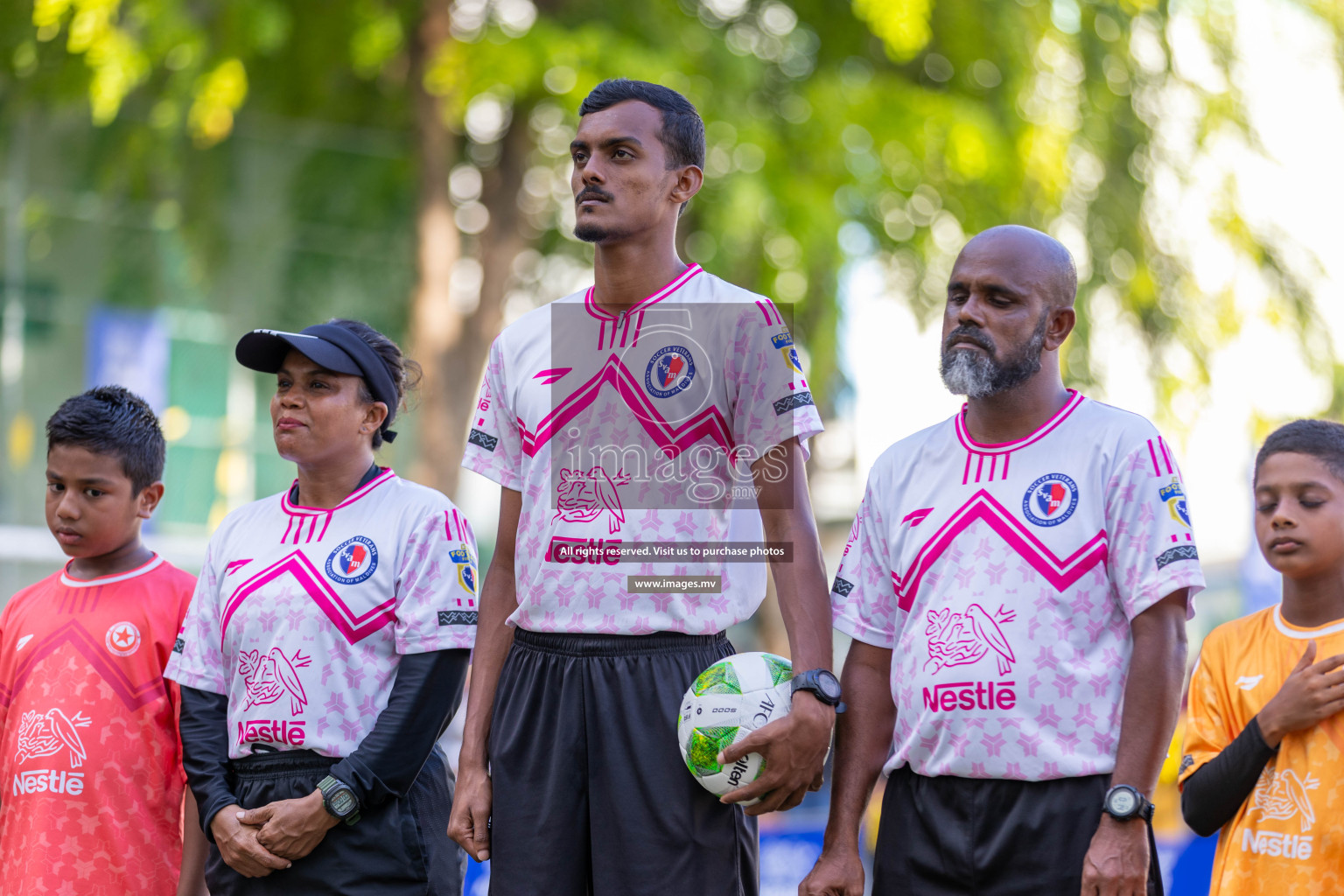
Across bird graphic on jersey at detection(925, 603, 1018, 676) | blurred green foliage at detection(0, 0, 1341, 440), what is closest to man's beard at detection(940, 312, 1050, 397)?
bird graphic on jersey at detection(925, 603, 1018, 676)

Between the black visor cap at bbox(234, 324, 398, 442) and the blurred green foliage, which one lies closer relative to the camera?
the black visor cap at bbox(234, 324, 398, 442)

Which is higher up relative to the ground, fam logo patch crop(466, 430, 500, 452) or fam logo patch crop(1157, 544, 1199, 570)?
fam logo patch crop(466, 430, 500, 452)

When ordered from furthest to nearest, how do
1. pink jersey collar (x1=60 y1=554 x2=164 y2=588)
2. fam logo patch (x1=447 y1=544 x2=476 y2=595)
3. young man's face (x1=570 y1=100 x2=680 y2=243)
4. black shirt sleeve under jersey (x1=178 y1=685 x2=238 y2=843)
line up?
1. pink jersey collar (x1=60 y1=554 x2=164 y2=588)
2. fam logo patch (x1=447 y1=544 x2=476 y2=595)
3. black shirt sleeve under jersey (x1=178 y1=685 x2=238 y2=843)
4. young man's face (x1=570 y1=100 x2=680 y2=243)

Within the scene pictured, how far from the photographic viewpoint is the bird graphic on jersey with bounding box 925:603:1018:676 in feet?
10.2

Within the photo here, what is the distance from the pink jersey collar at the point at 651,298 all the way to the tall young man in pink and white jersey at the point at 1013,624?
689 mm

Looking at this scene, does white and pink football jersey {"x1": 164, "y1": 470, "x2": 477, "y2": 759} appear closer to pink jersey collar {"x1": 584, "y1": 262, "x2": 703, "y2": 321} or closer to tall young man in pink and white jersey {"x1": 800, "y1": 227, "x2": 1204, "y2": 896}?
pink jersey collar {"x1": 584, "y1": 262, "x2": 703, "y2": 321}

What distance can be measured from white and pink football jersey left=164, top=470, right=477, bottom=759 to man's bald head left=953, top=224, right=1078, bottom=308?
168cm

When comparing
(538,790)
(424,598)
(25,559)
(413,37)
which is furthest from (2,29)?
(538,790)

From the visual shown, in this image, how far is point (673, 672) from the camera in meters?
3.24

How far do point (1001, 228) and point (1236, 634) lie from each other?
147 cm

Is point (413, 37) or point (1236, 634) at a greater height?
point (413, 37)

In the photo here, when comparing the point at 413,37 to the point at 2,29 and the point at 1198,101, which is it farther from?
the point at 1198,101

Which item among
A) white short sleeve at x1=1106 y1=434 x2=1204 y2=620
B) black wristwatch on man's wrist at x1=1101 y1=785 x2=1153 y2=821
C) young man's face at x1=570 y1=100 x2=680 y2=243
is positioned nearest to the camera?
black wristwatch on man's wrist at x1=1101 y1=785 x2=1153 y2=821

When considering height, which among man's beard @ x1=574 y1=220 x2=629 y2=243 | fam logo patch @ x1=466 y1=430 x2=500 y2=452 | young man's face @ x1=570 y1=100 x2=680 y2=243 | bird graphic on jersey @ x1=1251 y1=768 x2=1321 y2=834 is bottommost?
bird graphic on jersey @ x1=1251 y1=768 x2=1321 y2=834
